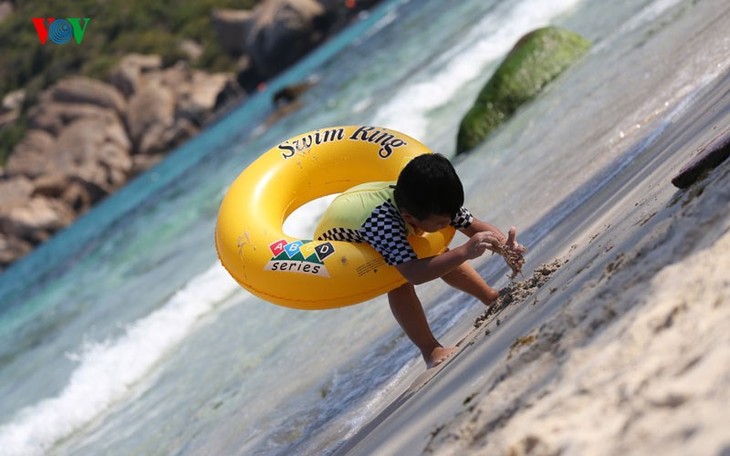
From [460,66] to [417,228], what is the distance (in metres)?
9.16

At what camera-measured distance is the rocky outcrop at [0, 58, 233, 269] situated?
3053 cm

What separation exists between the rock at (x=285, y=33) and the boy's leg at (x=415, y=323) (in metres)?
30.4

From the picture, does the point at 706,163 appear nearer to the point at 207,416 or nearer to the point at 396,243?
the point at 396,243

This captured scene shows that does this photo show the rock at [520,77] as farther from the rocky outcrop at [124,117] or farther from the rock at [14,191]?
the rock at [14,191]

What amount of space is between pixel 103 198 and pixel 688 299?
1208 inches

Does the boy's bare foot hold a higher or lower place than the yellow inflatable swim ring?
lower

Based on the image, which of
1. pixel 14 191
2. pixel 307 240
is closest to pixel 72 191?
pixel 14 191

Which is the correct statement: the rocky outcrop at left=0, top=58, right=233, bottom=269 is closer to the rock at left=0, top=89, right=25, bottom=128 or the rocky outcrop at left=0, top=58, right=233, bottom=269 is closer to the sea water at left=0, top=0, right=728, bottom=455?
the rock at left=0, top=89, right=25, bottom=128

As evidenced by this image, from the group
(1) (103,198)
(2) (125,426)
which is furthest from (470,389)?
(1) (103,198)

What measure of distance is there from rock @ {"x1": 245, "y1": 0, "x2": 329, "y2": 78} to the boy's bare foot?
30.7 meters

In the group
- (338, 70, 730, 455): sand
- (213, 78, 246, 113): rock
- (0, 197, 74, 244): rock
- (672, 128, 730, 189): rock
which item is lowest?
(338, 70, 730, 455): sand

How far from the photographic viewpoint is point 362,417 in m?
4.37

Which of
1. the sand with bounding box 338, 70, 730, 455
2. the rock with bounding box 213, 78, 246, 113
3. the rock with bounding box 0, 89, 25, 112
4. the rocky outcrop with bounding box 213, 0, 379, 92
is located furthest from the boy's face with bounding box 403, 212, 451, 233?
the rock with bounding box 0, 89, 25, 112

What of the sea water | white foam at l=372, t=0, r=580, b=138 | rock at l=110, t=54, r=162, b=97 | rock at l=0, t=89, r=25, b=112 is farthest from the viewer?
rock at l=0, t=89, r=25, b=112
